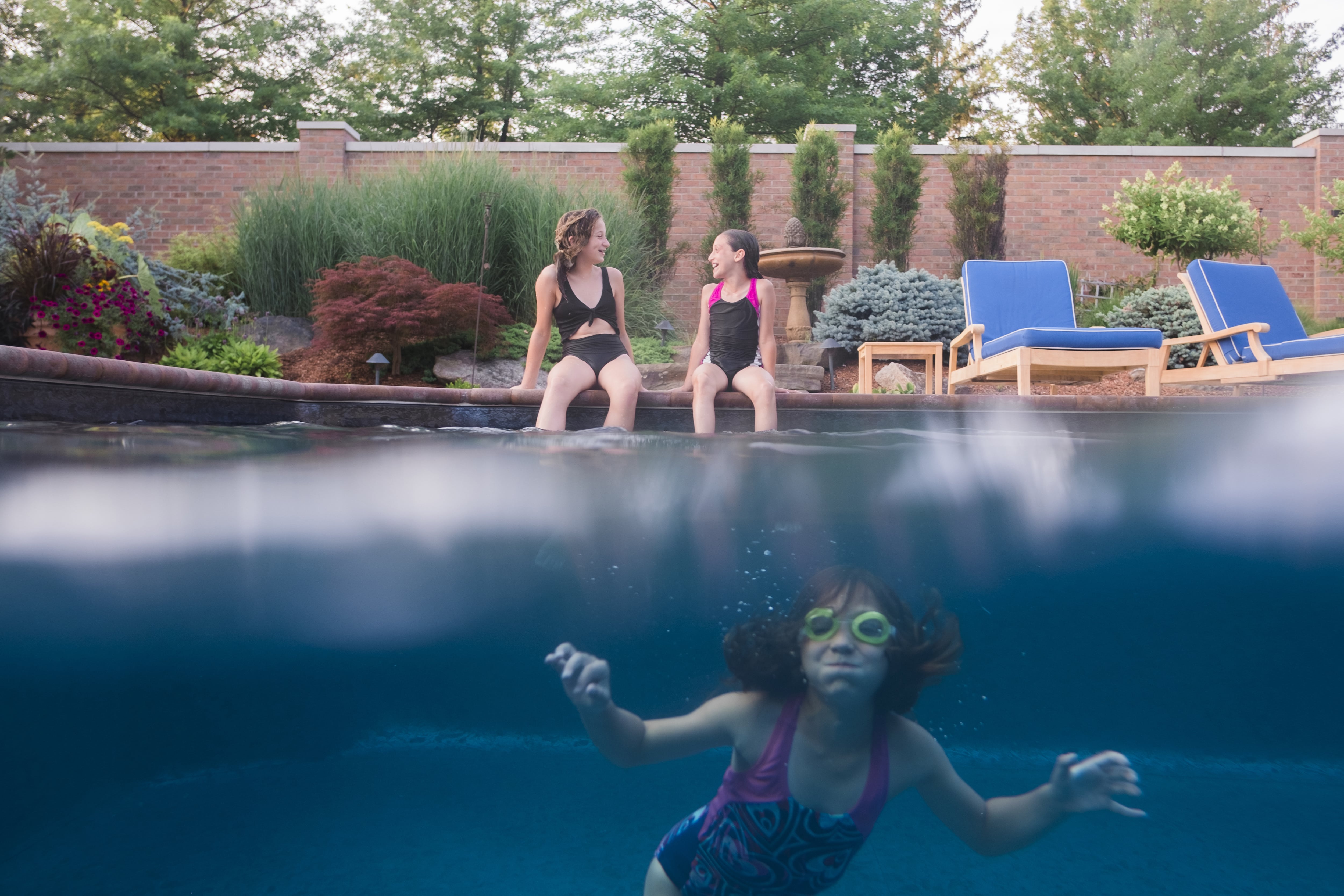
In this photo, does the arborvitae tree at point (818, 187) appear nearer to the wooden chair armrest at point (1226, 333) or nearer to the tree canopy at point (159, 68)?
the wooden chair armrest at point (1226, 333)

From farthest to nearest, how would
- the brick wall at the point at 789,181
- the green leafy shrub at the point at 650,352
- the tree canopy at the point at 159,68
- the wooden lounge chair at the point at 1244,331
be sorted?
the tree canopy at the point at 159,68 → the brick wall at the point at 789,181 → the green leafy shrub at the point at 650,352 → the wooden lounge chair at the point at 1244,331

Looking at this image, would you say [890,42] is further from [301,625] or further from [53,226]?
[301,625]

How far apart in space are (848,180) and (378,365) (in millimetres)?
8068

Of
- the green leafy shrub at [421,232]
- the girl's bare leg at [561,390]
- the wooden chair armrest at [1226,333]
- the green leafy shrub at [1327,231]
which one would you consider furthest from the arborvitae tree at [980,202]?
the girl's bare leg at [561,390]

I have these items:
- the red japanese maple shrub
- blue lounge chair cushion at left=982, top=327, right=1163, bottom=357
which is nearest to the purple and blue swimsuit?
blue lounge chair cushion at left=982, top=327, right=1163, bottom=357

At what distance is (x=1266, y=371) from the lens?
6.48 meters

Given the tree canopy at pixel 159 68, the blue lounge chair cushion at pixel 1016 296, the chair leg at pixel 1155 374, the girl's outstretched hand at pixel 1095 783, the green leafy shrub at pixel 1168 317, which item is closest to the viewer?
the girl's outstretched hand at pixel 1095 783

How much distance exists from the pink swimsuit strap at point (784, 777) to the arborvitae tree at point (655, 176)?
11.0 m

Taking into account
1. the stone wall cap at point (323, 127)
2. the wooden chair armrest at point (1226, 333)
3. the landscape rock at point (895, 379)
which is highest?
the stone wall cap at point (323, 127)

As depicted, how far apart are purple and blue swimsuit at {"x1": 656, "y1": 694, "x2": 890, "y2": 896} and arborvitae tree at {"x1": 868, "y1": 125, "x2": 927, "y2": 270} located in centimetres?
1205

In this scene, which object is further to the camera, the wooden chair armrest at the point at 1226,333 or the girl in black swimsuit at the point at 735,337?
the wooden chair armrest at the point at 1226,333

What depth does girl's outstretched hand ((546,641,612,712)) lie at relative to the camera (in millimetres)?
1792

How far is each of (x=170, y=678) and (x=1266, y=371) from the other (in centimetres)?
807

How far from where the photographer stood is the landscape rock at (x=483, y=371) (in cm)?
A: 932
